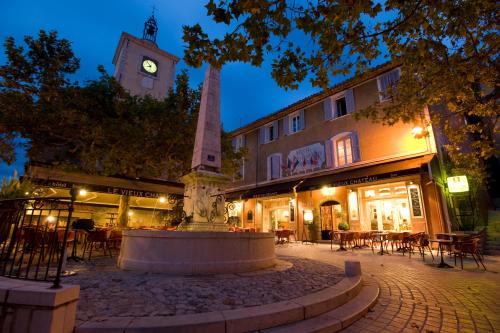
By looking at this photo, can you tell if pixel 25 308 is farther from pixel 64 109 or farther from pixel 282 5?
pixel 64 109

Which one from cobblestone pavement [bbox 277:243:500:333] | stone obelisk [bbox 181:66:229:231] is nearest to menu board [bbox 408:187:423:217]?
cobblestone pavement [bbox 277:243:500:333]

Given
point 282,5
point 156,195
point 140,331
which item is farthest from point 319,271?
point 156,195

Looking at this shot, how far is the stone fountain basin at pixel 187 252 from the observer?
16.3 feet

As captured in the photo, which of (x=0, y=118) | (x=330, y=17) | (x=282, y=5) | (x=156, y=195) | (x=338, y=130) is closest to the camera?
(x=282, y=5)

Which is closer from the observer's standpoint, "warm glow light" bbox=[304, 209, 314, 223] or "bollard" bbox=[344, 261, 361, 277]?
"bollard" bbox=[344, 261, 361, 277]

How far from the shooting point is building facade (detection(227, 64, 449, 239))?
11.1 metres

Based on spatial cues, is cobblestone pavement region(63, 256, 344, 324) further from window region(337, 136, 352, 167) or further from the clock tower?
the clock tower

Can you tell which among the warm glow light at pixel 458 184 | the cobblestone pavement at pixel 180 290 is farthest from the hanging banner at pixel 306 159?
the cobblestone pavement at pixel 180 290

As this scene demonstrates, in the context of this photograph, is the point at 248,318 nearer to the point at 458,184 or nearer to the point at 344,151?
the point at 458,184

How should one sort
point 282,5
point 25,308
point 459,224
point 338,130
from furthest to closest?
point 338,130, point 459,224, point 282,5, point 25,308

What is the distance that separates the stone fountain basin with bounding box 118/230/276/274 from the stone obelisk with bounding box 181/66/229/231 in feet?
4.77

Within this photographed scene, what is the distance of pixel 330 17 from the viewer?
3664 mm

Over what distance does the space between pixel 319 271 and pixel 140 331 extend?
4227 mm

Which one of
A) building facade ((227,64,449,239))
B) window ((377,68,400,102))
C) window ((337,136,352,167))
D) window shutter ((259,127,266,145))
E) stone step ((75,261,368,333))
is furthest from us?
window shutter ((259,127,266,145))
